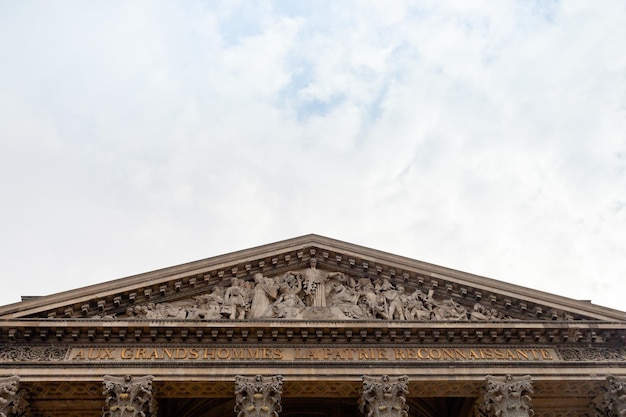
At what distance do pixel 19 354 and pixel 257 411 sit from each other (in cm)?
732

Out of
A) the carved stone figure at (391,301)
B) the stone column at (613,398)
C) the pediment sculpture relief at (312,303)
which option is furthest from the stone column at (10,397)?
the stone column at (613,398)

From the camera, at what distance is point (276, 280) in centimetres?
2106

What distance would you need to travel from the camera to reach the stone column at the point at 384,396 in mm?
16875

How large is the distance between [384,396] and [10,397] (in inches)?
408

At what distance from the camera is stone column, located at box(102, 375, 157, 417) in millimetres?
16453

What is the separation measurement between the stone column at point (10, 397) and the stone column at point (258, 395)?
6116 mm

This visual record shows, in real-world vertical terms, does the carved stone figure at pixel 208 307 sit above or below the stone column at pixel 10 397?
above

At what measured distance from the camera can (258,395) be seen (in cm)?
1695

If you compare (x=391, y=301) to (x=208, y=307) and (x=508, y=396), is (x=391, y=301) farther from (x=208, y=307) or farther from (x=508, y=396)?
(x=208, y=307)

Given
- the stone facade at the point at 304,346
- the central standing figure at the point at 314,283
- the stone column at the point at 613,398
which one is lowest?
the stone column at the point at 613,398

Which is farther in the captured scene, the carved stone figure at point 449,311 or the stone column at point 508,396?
the carved stone figure at point 449,311

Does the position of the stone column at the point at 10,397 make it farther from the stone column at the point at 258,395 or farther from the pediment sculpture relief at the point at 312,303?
the stone column at the point at 258,395

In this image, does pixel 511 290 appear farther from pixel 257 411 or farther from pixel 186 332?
pixel 186 332

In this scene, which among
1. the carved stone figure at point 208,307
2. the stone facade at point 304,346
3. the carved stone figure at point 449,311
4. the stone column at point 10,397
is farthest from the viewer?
the carved stone figure at point 449,311
